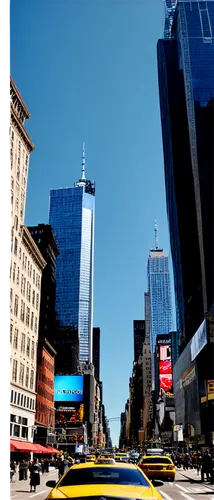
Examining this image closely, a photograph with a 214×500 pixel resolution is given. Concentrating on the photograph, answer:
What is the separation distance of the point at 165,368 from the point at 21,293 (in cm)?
13659

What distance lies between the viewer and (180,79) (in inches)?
6471

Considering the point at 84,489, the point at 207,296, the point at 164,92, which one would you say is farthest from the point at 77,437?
the point at 84,489

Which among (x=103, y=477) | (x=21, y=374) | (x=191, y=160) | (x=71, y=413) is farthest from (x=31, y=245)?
(x=71, y=413)

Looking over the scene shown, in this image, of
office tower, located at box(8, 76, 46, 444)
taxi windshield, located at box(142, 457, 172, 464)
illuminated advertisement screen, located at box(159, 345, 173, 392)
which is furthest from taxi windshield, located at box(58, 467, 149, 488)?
illuminated advertisement screen, located at box(159, 345, 173, 392)

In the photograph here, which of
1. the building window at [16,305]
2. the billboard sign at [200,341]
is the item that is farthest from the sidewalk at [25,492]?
the billboard sign at [200,341]

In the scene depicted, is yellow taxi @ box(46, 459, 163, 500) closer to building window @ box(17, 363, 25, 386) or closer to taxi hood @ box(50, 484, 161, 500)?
taxi hood @ box(50, 484, 161, 500)

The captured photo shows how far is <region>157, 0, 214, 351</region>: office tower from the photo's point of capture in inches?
5207

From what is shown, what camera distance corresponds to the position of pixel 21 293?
63250mm

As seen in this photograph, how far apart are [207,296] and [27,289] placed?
2672 inches

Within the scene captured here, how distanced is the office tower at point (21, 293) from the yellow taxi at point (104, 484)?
49.8 metres

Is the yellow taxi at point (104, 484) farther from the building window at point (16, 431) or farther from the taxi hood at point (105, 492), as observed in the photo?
the building window at point (16, 431)

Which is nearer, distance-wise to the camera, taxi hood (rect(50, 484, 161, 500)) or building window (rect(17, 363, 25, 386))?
taxi hood (rect(50, 484, 161, 500))

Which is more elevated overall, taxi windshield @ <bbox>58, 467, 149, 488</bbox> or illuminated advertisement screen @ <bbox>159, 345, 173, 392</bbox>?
illuminated advertisement screen @ <bbox>159, 345, 173, 392</bbox>

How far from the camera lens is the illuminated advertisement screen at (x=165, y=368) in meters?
186
